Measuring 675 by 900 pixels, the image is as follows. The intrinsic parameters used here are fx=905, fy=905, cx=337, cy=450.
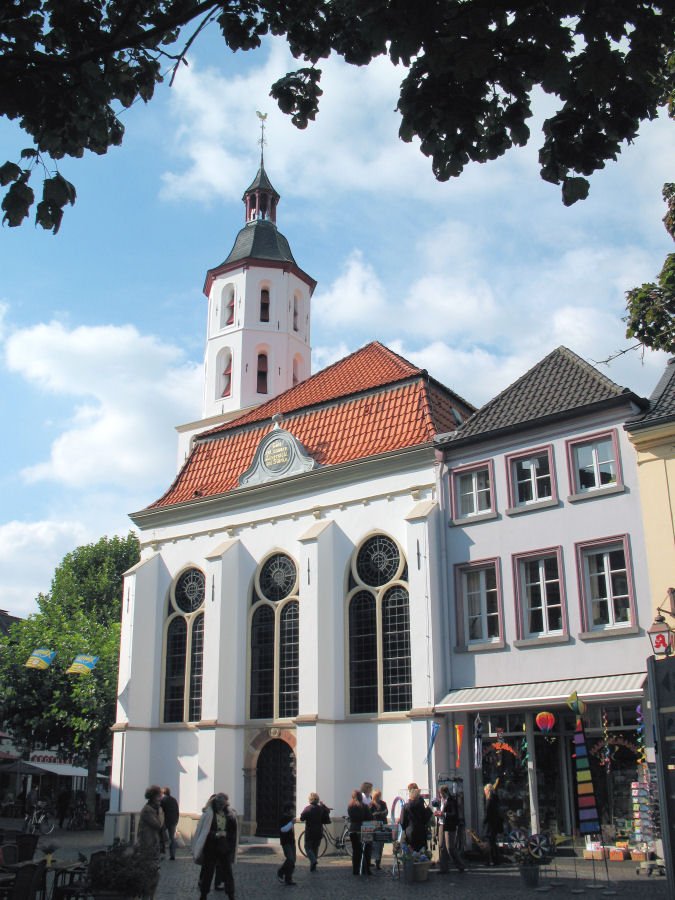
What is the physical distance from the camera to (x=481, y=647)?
20984 millimetres

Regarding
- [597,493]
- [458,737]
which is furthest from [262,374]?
[458,737]

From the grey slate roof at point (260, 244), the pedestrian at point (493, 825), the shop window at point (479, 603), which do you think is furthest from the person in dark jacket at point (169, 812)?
the grey slate roof at point (260, 244)

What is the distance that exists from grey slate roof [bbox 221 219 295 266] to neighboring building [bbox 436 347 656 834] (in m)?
19.1

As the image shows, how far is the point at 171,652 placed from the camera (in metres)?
27.9

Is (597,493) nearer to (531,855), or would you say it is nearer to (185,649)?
(531,855)

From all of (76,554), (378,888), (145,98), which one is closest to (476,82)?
(145,98)

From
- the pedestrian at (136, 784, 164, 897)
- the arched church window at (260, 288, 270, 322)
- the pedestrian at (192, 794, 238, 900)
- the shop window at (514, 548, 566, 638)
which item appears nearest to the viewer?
the pedestrian at (192, 794, 238, 900)

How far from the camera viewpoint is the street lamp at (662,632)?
57.3 feet

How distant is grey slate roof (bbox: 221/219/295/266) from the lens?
1545 inches

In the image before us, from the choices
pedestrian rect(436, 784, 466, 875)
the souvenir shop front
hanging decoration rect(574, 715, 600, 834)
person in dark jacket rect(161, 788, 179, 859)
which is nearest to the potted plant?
hanging decoration rect(574, 715, 600, 834)

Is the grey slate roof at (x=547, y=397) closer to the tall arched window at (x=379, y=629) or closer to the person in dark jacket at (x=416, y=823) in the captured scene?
the tall arched window at (x=379, y=629)

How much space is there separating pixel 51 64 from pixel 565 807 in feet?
57.6

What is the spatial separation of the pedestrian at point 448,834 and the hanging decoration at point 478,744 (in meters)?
2.83

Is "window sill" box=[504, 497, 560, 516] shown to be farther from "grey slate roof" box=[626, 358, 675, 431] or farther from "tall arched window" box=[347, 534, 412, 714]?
"tall arched window" box=[347, 534, 412, 714]
